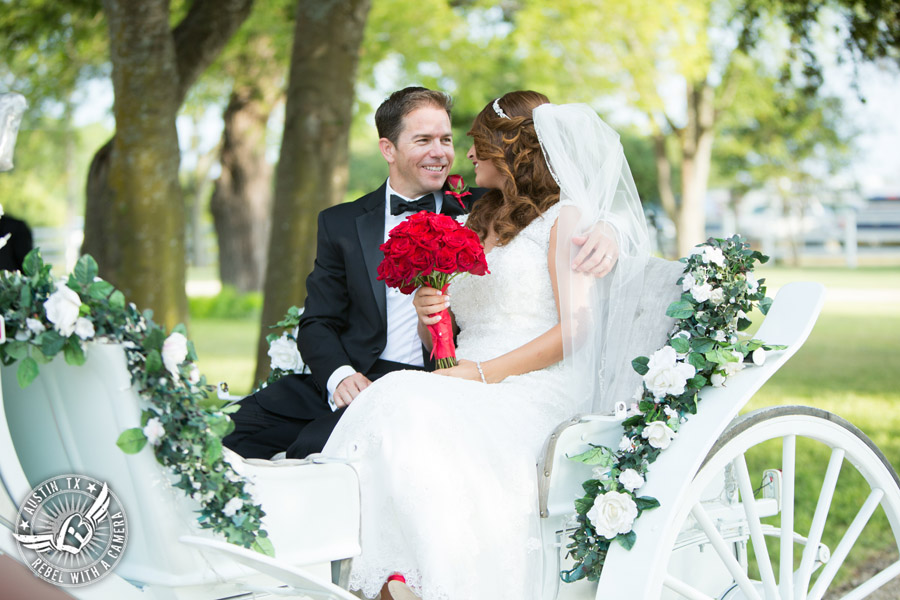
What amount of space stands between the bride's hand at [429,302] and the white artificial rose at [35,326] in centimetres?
127

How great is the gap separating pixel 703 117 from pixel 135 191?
15829 mm

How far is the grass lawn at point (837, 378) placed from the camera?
543 cm

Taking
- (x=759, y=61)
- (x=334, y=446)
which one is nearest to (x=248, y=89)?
(x=759, y=61)

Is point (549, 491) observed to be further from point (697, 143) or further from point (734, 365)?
point (697, 143)

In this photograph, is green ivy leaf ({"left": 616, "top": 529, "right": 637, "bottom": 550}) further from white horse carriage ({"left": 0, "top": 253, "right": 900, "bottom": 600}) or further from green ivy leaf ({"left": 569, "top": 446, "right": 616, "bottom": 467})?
green ivy leaf ({"left": 569, "top": 446, "right": 616, "bottom": 467})

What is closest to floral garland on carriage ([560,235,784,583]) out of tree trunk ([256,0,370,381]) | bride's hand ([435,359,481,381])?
bride's hand ([435,359,481,381])

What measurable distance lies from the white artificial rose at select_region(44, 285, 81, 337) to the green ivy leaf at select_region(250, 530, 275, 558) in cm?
64

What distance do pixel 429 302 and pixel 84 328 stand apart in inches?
48.7

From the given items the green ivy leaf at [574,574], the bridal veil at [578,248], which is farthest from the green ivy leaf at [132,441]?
the bridal veil at [578,248]

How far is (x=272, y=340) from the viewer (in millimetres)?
3650

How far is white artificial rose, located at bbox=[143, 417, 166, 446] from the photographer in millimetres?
1917

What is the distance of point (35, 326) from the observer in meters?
1.81

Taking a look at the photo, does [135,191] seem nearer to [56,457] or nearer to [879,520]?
[56,457]

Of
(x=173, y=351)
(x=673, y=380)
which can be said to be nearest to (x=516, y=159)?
(x=673, y=380)
